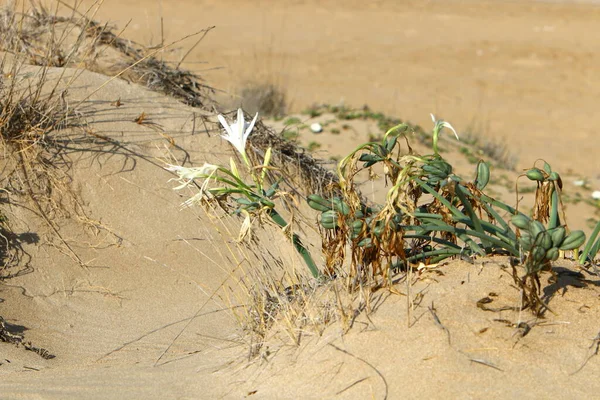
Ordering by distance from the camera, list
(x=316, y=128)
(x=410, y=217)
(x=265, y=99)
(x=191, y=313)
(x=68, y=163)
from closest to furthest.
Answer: (x=410, y=217) → (x=191, y=313) → (x=68, y=163) → (x=316, y=128) → (x=265, y=99)

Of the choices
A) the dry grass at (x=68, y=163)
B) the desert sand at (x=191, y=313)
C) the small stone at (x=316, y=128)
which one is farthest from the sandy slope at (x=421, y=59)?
the desert sand at (x=191, y=313)

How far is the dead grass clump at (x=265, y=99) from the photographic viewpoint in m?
8.78

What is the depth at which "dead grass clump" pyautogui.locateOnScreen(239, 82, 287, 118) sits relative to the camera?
8.78m

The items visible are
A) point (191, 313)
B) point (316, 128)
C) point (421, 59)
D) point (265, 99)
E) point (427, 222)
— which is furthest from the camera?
point (421, 59)

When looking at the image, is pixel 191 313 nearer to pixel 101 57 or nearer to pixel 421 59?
pixel 101 57

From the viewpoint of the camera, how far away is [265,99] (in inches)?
351

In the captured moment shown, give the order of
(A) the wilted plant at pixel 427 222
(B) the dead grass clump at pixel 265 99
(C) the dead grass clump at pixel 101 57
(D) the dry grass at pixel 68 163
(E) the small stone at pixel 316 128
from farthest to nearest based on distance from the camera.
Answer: (B) the dead grass clump at pixel 265 99, (E) the small stone at pixel 316 128, (C) the dead grass clump at pixel 101 57, (D) the dry grass at pixel 68 163, (A) the wilted plant at pixel 427 222

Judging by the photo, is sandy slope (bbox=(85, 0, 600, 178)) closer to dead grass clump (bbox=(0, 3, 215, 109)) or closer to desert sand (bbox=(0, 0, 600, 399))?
dead grass clump (bbox=(0, 3, 215, 109))

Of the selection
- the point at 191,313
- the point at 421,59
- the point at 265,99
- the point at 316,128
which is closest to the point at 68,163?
the point at 191,313

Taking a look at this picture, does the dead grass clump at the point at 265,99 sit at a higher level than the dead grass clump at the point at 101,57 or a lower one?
lower

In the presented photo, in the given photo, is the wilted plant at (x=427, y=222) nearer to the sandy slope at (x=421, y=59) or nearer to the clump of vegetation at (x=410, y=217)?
the clump of vegetation at (x=410, y=217)

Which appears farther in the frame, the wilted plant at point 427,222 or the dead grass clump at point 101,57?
the dead grass clump at point 101,57

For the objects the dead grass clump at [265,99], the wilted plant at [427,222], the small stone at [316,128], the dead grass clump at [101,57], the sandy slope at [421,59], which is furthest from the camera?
the sandy slope at [421,59]

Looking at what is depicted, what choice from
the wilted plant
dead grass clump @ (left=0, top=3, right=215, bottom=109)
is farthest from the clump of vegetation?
dead grass clump @ (left=0, top=3, right=215, bottom=109)
